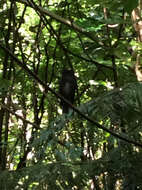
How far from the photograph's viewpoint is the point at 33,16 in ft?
8.20

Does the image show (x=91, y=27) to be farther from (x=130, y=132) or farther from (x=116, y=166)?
(x=116, y=166)

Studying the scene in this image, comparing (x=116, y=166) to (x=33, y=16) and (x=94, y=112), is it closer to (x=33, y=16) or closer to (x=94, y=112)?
(x=94, y=112)

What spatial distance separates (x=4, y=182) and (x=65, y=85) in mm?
684

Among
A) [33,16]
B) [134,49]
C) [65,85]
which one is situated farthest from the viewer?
[33,16]

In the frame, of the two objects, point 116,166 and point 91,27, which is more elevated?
point 91,27

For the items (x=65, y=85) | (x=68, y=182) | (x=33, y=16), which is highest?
(x=33, y=16)

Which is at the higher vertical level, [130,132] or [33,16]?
[33,16]

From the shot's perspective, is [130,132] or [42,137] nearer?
[42,137]

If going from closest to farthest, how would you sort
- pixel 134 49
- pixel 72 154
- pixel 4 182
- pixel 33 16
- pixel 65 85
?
1. pixel 72 154
2. pixel 4 182
3. pixel 134 49
4. pixel 65 85
5. pixel 33 16

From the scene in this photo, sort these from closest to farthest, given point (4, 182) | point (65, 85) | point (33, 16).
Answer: point (4, 182)
point (65, 85)
point (33, 16)

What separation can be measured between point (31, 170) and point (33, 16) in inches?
67.1

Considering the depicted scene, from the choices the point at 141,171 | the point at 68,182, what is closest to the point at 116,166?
the point at 141,171

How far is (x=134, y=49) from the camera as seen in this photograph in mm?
1337

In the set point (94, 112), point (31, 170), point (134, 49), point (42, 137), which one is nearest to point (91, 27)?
point (134, 49)
